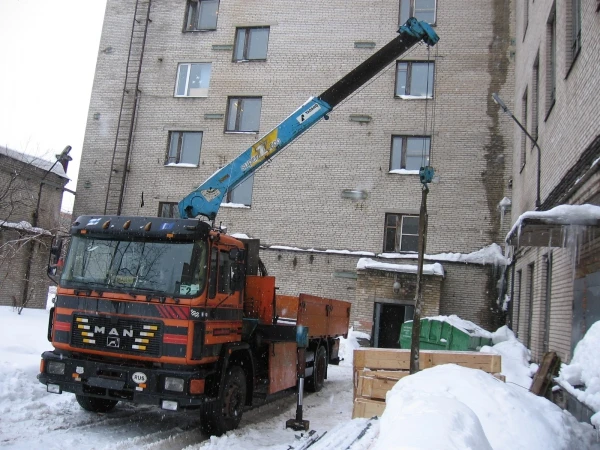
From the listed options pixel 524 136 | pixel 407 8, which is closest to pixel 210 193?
pixel 524 136

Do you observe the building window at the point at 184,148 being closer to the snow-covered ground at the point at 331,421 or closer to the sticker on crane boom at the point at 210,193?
the snow-covered ground at the point at 331,421

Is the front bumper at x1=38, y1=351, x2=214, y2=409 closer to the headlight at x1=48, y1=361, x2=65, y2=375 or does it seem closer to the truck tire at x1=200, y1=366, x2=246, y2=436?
the headlight at x1=48, y1=361, x2=65, y2=375

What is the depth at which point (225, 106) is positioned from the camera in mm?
21094

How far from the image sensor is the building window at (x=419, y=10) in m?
20.1

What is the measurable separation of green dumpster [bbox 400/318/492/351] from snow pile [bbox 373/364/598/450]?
877 centimetres

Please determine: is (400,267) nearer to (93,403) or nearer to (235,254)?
(235,254)

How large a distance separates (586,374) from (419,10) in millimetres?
17054

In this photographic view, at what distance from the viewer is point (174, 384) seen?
252 inches

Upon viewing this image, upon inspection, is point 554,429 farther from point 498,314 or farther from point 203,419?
point 498,314

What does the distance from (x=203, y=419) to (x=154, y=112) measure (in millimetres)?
17154

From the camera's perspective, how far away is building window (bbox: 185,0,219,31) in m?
→ 22.2

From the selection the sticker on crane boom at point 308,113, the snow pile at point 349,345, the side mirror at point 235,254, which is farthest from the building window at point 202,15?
the side mirror at point 235,254

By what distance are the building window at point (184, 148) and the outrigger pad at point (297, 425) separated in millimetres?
14968

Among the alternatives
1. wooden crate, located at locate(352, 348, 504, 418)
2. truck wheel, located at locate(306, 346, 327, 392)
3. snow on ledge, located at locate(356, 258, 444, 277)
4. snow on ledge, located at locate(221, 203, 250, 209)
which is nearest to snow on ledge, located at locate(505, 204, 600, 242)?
wooden crate, located at locate(352, 348, 504, 418)
